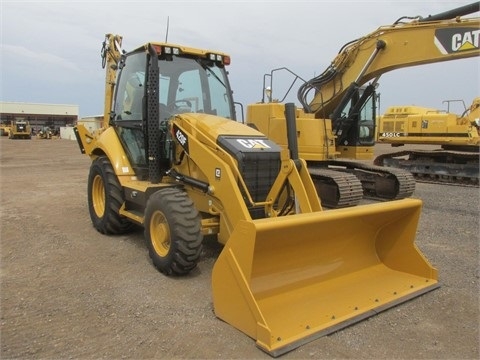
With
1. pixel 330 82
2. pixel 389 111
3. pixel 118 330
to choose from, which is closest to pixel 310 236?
pixel 118 330

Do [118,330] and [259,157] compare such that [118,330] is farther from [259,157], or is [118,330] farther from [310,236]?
[259,157]

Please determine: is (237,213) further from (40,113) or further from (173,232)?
(40,113)

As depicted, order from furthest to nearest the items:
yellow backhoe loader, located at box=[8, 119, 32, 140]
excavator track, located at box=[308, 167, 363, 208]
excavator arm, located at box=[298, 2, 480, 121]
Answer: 1. yellow backhoe loader, located at box=[8, 119, 32, 140]
2. excavator arm, located at box=[298, 2, 480, 121]
3. excavator track, located at box=[308, 167, 363, 208]

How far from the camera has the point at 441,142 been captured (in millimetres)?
13750

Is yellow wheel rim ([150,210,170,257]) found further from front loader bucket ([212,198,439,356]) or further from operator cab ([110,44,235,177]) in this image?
front loader bucket ([212,198,439,356])

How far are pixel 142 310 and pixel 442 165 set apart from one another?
11848mm

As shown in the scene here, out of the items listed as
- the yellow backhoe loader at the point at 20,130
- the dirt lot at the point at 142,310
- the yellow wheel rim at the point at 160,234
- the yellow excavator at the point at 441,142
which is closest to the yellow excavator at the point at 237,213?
the yellow wheel rim at the point at 160,234

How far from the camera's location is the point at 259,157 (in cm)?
499

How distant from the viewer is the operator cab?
18.3 ft

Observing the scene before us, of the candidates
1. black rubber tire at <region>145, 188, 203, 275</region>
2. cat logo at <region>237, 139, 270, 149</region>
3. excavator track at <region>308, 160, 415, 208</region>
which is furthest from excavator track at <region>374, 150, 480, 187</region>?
black rubber tire at <region>145, 188, 203, 275</region>

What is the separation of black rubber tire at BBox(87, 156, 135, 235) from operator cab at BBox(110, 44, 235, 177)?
368mm

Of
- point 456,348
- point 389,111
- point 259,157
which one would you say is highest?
point 389,111

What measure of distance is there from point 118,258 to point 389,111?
1423 centimetres

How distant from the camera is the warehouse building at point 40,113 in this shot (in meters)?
70.1
